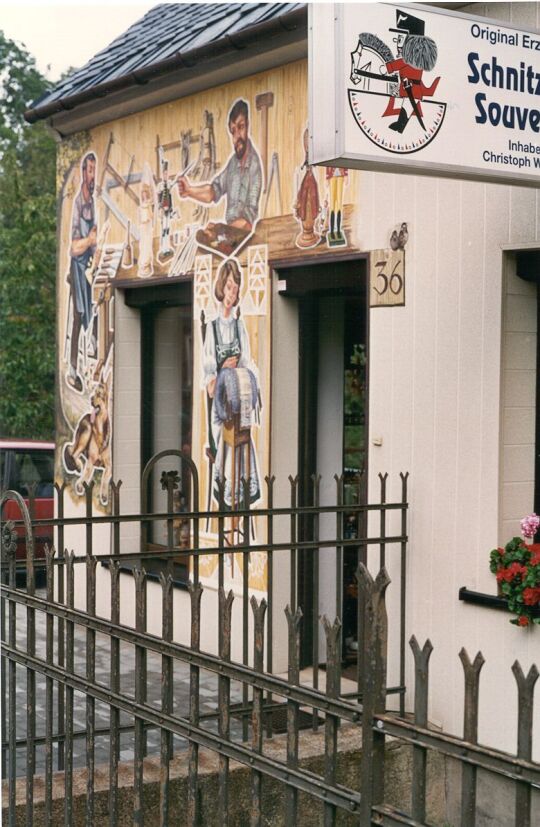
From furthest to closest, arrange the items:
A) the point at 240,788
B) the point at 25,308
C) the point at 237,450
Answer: the point at 25,308
the point at 237,450
the point at 240,788

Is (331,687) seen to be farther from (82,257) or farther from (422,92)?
(82,257)

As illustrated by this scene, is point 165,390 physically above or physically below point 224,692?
above

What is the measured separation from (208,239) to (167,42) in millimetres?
1801

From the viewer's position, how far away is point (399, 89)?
4.29 m

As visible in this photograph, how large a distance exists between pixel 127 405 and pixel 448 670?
15.7 ft

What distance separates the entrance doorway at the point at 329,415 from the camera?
25.8ft

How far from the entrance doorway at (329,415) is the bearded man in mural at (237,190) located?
0.62m

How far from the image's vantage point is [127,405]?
10320mm

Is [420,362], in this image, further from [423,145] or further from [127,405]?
[127,405]

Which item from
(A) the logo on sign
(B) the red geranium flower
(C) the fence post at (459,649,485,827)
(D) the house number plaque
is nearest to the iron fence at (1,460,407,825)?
(C) the fence post at (459,649,485,827)

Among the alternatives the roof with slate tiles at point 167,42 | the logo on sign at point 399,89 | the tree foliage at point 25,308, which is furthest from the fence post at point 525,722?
the tree foliage at point 25,308

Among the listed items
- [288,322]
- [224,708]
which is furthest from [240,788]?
[288,322]

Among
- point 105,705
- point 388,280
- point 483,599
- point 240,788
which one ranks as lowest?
point 105,705

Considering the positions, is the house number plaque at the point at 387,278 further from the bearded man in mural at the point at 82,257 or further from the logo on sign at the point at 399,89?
the bearded man in mural at the point at 82,257
